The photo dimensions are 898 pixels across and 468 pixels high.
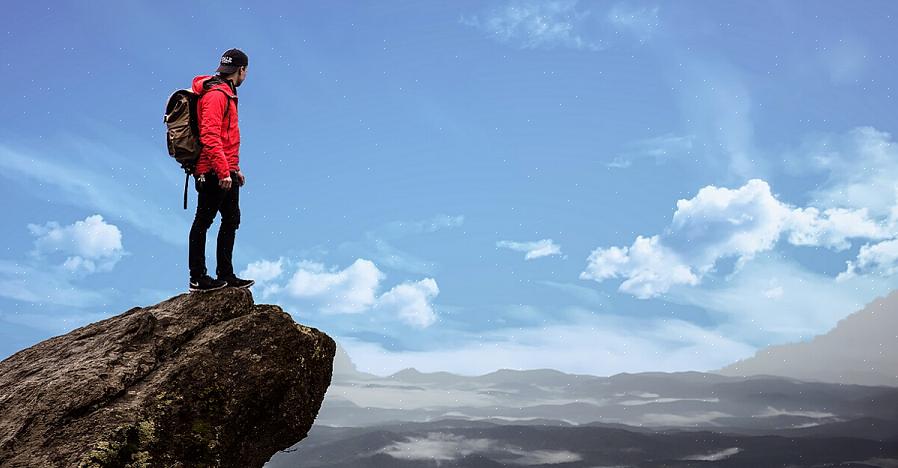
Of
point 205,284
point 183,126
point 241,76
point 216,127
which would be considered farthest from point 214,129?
point 205,284

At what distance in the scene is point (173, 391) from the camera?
1092 cm

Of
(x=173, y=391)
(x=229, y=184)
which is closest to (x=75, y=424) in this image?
(x=173, y=391)

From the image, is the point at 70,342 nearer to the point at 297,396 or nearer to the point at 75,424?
the point at 75,424

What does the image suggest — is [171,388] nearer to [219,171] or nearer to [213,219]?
[213,219]

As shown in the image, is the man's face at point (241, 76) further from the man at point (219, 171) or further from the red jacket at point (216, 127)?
the red jacket at point (216, 127)

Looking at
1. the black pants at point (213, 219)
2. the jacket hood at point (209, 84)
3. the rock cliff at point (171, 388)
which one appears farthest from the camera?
the black pants at point (213, 219)

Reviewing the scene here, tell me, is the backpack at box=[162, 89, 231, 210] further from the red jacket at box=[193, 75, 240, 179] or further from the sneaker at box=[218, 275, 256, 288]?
the sneaker at box=[218, 275, 256, 288]

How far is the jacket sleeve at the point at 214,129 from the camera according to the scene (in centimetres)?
1151

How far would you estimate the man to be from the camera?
1160cm

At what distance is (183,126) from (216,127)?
0.59m

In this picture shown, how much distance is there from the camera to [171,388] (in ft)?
35.8

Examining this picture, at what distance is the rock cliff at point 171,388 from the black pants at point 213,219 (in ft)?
1.78

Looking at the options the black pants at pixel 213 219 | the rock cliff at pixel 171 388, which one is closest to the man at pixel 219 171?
the black pants at pixel 213 219

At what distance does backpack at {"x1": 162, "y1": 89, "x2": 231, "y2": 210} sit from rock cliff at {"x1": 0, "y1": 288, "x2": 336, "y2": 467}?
99.8 inches
